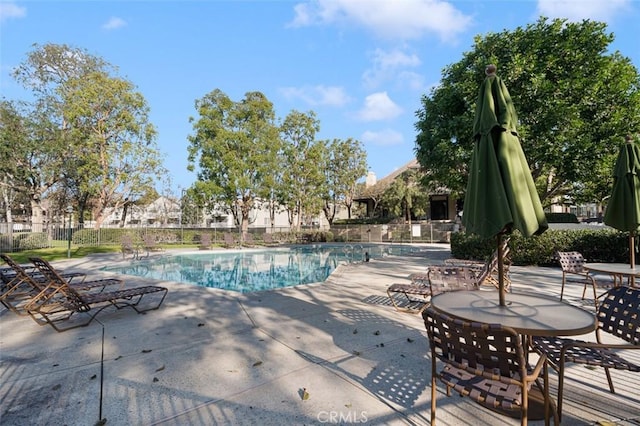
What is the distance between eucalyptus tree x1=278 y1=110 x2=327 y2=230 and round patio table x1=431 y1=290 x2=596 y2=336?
23867 mm

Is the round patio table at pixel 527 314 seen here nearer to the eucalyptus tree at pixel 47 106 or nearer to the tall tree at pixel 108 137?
the tall tree at pixel 108 137

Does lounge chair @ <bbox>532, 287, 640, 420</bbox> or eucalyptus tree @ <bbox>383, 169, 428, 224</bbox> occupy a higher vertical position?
eucalyptus tree @ <bbox>383, 169, 428, 224</bbox>

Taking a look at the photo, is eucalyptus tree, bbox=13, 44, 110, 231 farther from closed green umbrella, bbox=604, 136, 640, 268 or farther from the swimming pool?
closed green umbrella, bbox=604, 136, 640, 268

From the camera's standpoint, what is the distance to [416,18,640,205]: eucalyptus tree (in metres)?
10.6

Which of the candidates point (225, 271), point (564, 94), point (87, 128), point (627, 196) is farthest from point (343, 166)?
point (627, 196)

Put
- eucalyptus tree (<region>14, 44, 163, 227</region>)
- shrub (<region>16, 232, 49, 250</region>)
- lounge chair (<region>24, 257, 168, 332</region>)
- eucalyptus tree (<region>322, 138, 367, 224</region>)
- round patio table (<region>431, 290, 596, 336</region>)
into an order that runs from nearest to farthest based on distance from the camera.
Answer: round patio table (<region>431, 290, 596, 336</region>), lounge chair (<region>24, 257, 168, 332</region>), shrub (<region>16, 232, 49, 250</region>), eucalyptus tree (<region>14, 44, 163, 227</region>), eucalyptus tree (<region>322, 138, 367, 224</region>)

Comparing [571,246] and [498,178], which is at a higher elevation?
[498,178]

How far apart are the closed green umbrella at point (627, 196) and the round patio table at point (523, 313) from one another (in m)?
3.33

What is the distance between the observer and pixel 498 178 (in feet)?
8.02

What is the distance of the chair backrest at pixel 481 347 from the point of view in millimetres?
1818

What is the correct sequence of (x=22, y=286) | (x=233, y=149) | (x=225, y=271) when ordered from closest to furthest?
(x=22, y=286) < (x=225, y=271) < (x=233, y=149)

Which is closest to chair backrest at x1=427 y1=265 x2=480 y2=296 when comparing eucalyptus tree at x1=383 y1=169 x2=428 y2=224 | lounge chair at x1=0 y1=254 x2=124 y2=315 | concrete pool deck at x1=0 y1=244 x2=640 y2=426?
concrete pool deck at x1=0 y1=244 x2=640 y2=426

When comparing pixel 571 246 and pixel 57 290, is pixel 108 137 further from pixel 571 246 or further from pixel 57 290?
pixel 571 246

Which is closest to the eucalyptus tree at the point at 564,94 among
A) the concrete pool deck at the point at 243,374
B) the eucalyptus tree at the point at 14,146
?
the concrete pool deck at the point at 243,374
